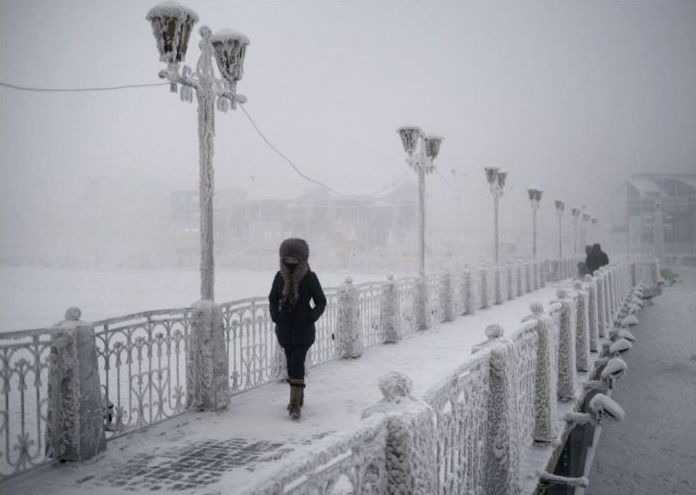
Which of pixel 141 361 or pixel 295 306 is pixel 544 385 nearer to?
pixel 295 306

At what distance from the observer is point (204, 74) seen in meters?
7.52

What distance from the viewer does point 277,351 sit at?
27.8 ft

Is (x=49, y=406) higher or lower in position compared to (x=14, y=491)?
higher

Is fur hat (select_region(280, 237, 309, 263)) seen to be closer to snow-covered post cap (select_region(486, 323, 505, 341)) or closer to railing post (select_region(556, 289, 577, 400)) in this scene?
snow-covered post cap (select_region(486, 323, 505, 341))

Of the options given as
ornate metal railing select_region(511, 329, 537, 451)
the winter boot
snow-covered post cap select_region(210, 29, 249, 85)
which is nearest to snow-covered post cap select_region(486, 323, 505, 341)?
ornate metal railing select_region(511, 329, 537, 451)

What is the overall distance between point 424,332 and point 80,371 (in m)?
9.52

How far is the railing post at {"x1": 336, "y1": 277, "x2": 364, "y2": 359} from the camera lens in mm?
10344

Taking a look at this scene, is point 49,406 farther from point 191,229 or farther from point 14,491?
point 191,229

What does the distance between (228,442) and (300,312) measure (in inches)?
62.5

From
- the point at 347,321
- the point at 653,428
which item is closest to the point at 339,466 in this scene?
the point at 347,321

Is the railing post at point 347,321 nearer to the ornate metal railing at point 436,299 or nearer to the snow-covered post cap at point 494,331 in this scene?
the ornate metal railing at point 436,299

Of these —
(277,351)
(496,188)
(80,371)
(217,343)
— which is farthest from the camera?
(496,188)

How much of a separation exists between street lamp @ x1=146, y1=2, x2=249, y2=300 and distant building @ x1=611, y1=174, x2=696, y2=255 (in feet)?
178

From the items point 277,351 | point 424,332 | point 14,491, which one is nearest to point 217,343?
point 277,351
